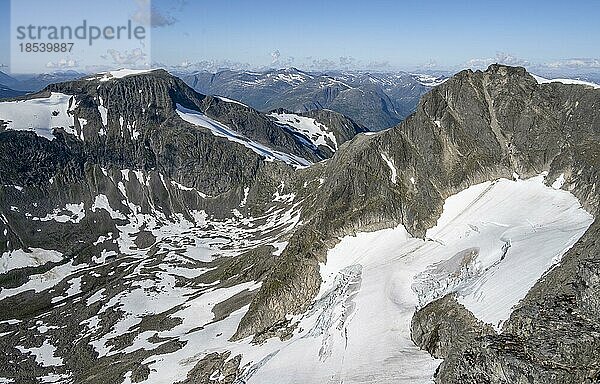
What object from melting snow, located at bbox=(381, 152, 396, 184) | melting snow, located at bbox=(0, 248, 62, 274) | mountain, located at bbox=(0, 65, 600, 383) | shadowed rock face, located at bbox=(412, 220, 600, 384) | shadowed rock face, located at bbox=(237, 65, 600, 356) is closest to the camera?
shadowed rock face, located at bbox=(412, 220, 600, 384)

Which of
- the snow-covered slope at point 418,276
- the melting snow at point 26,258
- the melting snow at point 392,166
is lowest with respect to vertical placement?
the melting snow at point 26,258

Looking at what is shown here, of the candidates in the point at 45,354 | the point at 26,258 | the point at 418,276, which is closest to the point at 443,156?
the point at 418,276

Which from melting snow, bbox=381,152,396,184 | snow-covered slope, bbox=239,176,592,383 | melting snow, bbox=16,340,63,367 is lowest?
melting snow, bbox=16,340,63,367

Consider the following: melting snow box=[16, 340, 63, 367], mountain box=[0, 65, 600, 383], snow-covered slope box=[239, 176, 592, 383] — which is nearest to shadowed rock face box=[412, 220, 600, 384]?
mountain box=[0, 65, 600, 383]

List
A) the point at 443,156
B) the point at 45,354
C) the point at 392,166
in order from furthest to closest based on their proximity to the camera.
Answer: the point at 45,354 → the point at 392,166 → the point at 443,156

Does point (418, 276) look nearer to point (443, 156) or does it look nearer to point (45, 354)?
point (443, 156)

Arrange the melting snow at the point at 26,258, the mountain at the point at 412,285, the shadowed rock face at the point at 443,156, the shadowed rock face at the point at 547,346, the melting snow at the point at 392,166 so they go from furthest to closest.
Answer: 1. the melting snow at the point at 26,258
2. the melting snow at the point at 392,166
3. the shadowed rock face at the point at 443,156
4. the mountain at the point at 412,285
5. the shadowed rock face at the point at 547,346

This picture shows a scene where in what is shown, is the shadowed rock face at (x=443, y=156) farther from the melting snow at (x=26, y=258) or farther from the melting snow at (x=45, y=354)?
the melting snow at (x=26, y=258)

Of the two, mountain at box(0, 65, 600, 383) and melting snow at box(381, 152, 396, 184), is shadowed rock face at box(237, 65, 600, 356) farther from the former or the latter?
melting snow at box(381, 152, 396, 184)

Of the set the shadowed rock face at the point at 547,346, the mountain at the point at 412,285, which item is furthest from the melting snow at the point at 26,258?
the shadowed rock face at the point at 547,346

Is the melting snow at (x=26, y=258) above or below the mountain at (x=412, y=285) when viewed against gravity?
below

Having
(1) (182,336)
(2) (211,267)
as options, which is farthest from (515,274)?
(2) (211,267)
